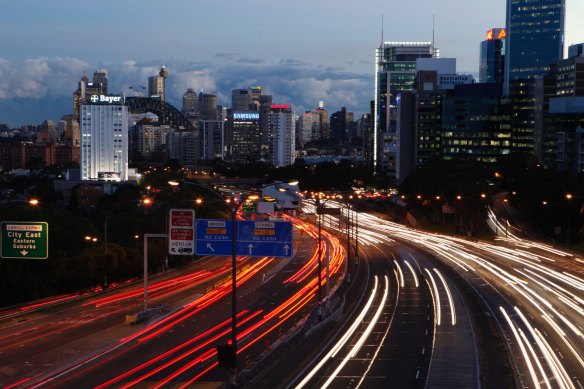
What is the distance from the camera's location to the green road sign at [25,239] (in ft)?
127

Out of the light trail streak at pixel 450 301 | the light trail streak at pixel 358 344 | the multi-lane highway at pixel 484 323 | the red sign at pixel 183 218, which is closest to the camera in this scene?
the light trail streak at pixel 358 344

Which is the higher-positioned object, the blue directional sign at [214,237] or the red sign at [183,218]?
the red sign at [183,218]

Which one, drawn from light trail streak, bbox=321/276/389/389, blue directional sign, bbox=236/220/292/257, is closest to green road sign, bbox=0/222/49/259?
blue directional sign, bbox=236/220/292/257

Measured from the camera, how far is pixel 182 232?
4294cm

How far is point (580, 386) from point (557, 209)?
72.5 m

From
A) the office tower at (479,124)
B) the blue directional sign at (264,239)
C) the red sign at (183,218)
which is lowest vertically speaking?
the blue directional sign at (264,239)

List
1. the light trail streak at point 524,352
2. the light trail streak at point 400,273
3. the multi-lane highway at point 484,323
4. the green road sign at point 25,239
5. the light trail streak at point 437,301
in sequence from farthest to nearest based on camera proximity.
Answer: the light trail streak at point 400,273 → the light trail streak at point 437,301 → the green road sign at point 25,239 → the multi-lane highway at point 484,323 → the light trail streak at point 524,352

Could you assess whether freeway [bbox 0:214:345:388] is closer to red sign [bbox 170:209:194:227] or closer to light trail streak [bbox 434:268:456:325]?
red sign [bbox 170:209:194:227]

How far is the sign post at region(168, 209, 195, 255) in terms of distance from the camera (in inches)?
1684

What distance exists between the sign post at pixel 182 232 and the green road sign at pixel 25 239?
21.2ft

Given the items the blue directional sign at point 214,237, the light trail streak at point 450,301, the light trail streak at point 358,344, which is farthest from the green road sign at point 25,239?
the light trail streak at point 450,301

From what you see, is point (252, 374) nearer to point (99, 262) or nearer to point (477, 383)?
point (477, 383)

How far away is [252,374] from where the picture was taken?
31922mm

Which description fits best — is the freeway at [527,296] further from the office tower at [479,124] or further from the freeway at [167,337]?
the office tower at [479,124]
